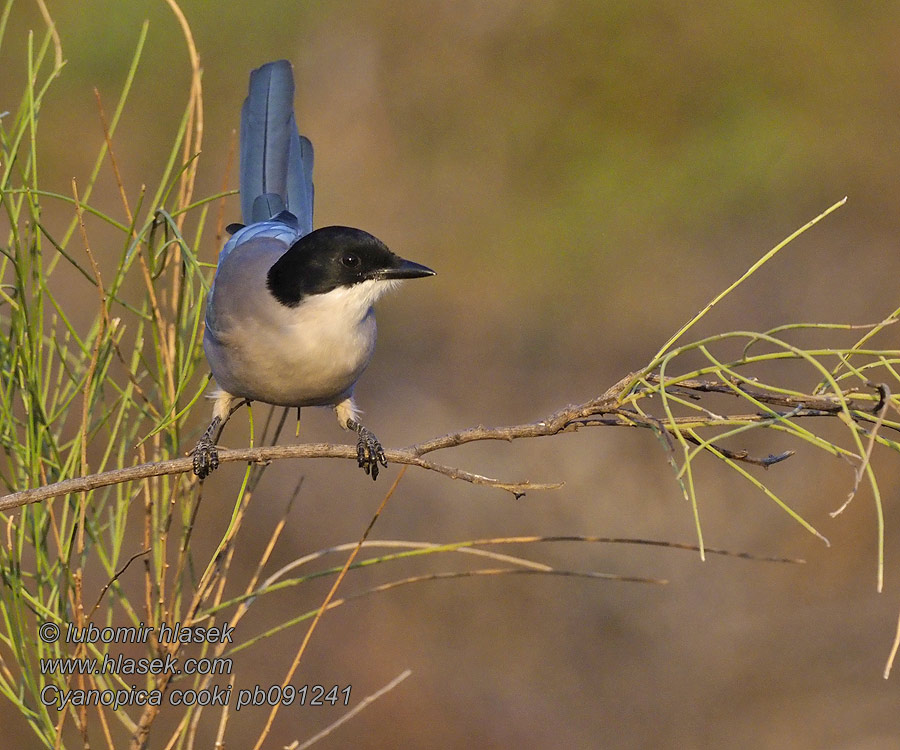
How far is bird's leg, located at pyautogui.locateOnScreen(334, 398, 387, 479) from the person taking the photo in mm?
2441

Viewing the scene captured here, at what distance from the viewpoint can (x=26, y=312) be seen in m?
1.51

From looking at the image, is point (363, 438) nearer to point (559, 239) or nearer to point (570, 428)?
point (570, 428)

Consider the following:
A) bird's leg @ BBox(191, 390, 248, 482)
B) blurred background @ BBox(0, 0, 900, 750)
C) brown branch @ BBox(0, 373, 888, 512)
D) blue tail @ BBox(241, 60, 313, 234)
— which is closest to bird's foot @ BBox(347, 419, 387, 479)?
bird's leg @ BBox(191, 390, 248, 482)

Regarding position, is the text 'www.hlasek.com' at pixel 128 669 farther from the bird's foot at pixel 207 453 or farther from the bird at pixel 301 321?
the bird at pixel 301 321

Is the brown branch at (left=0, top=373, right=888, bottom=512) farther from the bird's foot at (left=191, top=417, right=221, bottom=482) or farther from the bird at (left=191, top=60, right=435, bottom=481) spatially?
the bird at (left=191, top=60, right=435, bottom=481)

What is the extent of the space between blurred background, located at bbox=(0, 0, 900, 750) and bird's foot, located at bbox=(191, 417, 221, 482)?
8.45 feet

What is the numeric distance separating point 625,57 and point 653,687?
11.7 ft

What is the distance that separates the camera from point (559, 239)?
6.14 meters

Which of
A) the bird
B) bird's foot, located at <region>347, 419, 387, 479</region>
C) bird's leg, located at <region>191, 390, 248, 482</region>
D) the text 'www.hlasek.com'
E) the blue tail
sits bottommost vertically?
the text 'www.hlasek.com'

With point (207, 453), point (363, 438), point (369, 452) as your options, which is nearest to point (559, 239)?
point (363, 438)

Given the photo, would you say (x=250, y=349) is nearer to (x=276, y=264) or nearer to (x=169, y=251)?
(x=276, y=264)

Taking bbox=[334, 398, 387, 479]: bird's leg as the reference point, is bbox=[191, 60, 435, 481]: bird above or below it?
above

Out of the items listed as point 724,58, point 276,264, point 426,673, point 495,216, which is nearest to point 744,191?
point 724,58

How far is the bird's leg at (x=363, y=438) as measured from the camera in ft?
8.01
